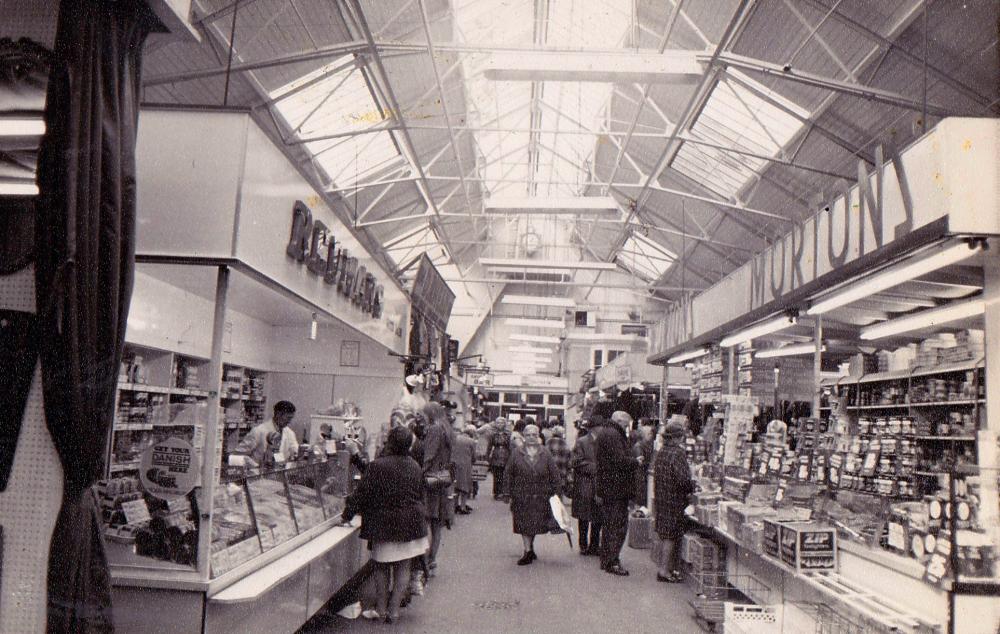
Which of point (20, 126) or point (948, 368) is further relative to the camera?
point (948, 368)

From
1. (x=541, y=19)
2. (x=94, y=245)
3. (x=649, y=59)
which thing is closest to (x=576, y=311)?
(x=541, y=19)

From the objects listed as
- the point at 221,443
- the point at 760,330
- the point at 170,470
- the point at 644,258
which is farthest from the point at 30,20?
the point at 644,258

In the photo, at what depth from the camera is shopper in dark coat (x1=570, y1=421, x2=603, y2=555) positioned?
27.4 feet

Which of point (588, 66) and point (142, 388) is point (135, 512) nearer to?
point (142, 388)

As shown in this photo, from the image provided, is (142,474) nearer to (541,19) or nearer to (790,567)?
(790,567)

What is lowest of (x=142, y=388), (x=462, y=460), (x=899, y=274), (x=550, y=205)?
(x=462, y=460)

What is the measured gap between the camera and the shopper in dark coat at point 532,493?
321 inches

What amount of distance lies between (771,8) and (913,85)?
1.99 m

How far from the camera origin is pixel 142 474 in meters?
3.92

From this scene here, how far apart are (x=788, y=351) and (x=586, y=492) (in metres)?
3.26

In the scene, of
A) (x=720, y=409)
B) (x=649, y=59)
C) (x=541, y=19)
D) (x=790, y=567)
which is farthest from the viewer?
(x=541, y=19)

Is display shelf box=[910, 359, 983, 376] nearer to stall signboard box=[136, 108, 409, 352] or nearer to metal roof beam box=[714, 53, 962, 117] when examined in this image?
metal roof beam box=[714, 53, 962, 117]

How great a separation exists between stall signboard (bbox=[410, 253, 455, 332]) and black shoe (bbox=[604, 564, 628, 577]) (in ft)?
19.5

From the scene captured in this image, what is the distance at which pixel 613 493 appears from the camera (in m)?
7.79
